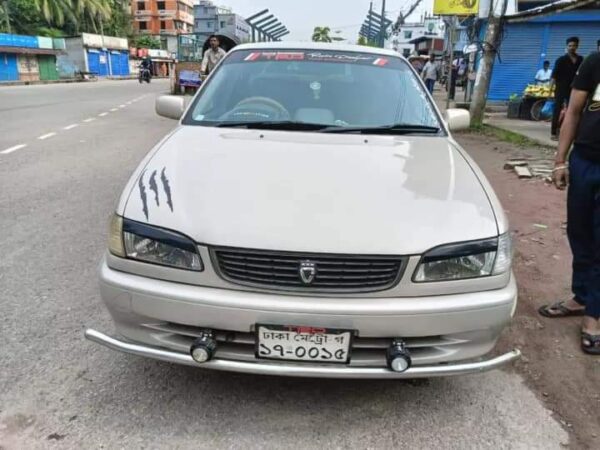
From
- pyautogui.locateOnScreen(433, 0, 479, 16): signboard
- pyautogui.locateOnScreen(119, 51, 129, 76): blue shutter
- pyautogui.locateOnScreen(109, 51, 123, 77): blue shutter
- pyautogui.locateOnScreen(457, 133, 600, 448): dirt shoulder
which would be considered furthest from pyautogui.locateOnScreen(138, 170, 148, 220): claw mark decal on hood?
pyautogui.locateOnScreen(119, 51, 129, 76): blue shutter

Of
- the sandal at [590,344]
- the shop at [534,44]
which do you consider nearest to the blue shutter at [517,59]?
the shop at [534,44]

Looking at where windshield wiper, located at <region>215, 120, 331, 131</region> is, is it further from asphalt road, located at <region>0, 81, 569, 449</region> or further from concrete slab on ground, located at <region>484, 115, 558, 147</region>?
concrete slab on ground, located at <region>484, 115, 558, 147</region>

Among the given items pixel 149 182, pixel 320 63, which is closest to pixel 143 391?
pixel 149 182

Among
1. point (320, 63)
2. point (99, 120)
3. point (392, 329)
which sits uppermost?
point (320, 63)

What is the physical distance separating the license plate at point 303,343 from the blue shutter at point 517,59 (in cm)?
1545

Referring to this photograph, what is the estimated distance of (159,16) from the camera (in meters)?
90.2

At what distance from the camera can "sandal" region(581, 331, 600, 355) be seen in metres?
2.89

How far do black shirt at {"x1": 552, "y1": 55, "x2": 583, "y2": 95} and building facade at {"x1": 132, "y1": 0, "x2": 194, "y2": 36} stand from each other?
88.4 metres

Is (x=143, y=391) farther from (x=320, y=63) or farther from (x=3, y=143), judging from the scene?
(x=3, y=143)

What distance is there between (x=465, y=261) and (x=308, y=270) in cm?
63

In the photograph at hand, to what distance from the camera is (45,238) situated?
429cm

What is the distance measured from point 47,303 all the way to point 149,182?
4.57 ft

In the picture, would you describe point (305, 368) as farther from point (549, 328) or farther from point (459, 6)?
point (459, 6)

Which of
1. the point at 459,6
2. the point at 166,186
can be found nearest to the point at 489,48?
the point at 459,6
